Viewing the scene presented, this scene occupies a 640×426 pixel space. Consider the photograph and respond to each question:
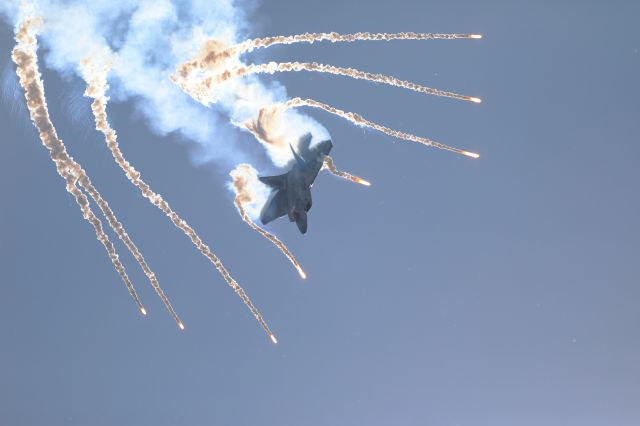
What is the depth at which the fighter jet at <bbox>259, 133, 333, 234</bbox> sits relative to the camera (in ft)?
139

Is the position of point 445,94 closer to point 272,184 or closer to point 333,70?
point 333,70

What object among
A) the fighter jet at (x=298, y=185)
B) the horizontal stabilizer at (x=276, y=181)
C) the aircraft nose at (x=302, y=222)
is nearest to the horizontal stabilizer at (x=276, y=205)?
the fighter jet at (x=298, y=185)

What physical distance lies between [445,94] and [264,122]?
12.2 meters

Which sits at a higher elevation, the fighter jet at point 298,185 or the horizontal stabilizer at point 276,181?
the horizontal stabilizer at point 276,181

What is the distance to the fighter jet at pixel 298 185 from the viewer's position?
42.4 metres

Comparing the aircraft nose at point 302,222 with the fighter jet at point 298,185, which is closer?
the fighter jet at point 298,185

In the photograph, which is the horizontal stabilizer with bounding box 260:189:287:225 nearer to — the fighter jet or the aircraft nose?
the fighter jet

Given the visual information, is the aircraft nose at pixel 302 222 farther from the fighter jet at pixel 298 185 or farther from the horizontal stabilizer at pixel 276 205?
the horizontal stabilizer at pixel 276 205

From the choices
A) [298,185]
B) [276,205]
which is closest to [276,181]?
[276,205]

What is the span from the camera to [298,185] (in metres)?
43.9

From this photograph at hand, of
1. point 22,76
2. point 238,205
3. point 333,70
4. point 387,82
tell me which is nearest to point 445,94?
point 387,82

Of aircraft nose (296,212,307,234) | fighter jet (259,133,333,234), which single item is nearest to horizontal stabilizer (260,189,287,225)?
fighter jet (259,133,333,234)

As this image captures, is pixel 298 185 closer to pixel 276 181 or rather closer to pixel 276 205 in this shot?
pixel 276 181

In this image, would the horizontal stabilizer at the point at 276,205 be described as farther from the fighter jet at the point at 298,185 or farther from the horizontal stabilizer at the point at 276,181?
the horizontal stabilizer at the point at 276,181
